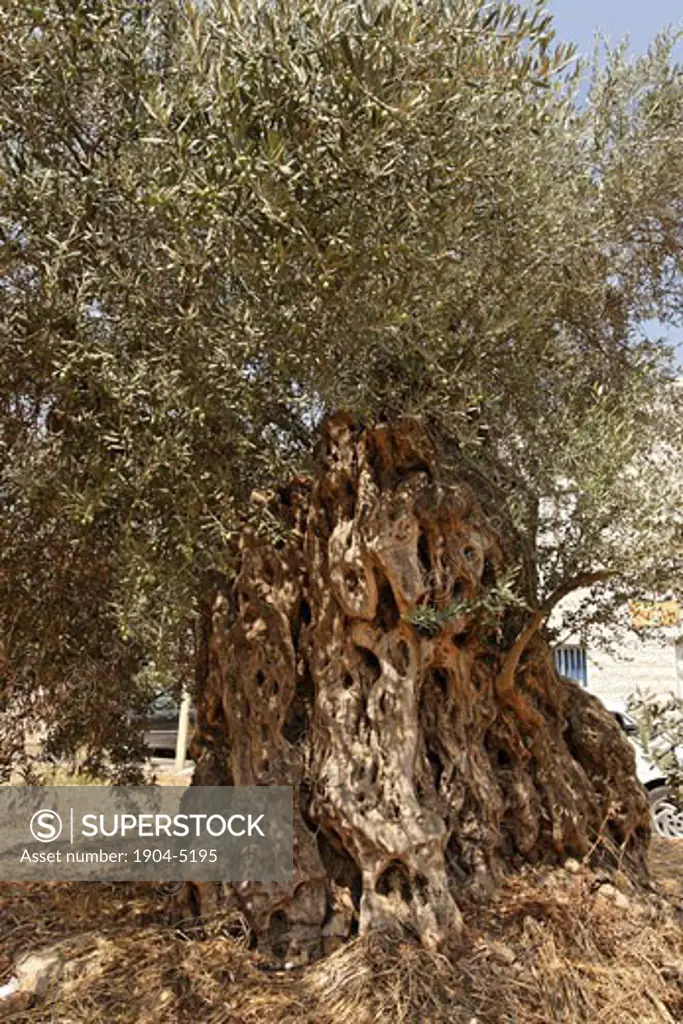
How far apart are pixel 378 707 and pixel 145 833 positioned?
9.55 feet

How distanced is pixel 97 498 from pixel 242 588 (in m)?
1.57

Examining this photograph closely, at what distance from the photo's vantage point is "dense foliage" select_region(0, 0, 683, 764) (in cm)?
369

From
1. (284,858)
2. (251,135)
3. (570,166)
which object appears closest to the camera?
(251,135)

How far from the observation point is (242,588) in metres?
5.37

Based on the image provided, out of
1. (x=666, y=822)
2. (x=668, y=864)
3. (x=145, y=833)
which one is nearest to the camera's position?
(x=145, y=833)

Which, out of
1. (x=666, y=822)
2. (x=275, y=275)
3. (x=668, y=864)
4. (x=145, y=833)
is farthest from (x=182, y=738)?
(x=275, y=275)

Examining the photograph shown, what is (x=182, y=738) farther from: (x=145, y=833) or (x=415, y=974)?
(x=415, y=974)

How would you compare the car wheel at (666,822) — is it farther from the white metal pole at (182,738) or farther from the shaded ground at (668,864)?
the white metal pole at (182,738)

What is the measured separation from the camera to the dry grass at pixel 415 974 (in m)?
4.23

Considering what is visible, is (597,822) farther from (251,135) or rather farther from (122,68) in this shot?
(122,68)

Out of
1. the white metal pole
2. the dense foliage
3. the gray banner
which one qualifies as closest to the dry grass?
the gray banner

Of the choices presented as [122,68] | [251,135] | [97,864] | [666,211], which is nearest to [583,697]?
[666,211]

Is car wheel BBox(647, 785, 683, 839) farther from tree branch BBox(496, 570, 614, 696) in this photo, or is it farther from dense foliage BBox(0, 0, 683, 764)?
dense foliage BBox(0, 0, 683, 764)

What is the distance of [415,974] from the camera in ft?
14.1
